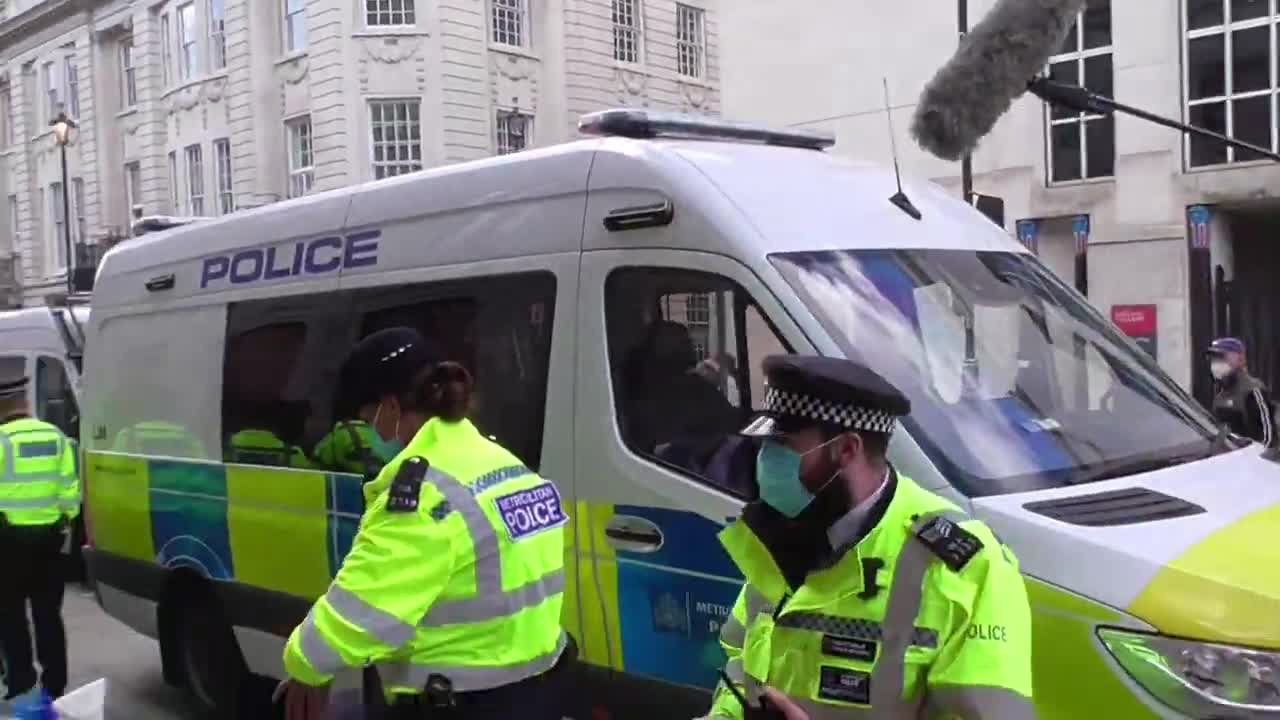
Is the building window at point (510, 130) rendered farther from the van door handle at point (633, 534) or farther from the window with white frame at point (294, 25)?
the van door handle at point (633, 534)

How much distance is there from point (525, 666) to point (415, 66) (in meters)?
24.3

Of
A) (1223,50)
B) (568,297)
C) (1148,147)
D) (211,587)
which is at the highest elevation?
(1223,50)

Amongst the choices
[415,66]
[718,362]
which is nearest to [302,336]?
[718,362]

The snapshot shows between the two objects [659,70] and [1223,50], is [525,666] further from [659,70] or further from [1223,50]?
[659,70]

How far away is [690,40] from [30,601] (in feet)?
87.5

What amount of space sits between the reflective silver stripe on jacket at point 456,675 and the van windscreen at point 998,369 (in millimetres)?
1313

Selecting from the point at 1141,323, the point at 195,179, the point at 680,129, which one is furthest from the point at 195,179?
the point at 680,129

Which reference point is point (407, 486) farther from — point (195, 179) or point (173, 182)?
point (173, 182)

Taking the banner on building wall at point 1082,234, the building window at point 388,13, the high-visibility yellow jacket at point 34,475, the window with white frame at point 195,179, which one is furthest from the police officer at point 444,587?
the window with white frame at point 195,179

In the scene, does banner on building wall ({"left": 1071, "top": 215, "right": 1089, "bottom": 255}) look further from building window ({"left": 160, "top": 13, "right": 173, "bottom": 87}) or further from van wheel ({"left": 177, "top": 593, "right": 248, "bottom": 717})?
building window ({"left": 160, "top": 13, "right": 173, "bottom": 87})

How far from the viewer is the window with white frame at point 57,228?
3741 centimetres

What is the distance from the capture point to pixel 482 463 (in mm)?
2943

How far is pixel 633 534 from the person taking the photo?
158 inches

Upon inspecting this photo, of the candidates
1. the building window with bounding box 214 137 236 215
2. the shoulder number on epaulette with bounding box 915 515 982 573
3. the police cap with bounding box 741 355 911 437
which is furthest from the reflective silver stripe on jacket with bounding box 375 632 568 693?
the building window with bounding box 214 137 236 215
